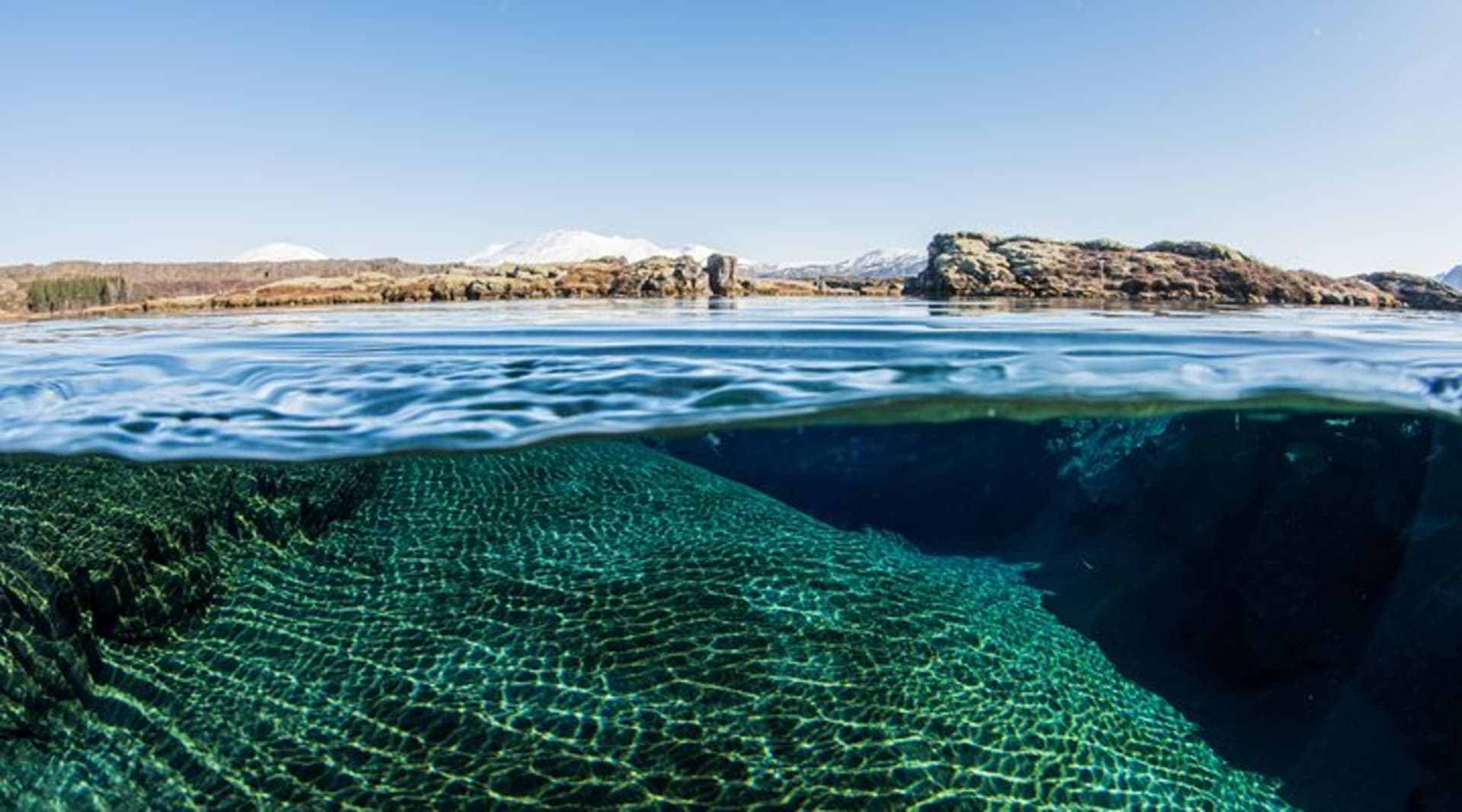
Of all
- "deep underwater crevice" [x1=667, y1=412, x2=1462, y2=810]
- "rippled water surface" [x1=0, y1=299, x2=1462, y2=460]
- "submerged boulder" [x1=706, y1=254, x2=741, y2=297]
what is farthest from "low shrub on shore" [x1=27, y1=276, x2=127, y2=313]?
"deep underwater crevice" [x1=667, y1=412, x2=1462, y2=810]

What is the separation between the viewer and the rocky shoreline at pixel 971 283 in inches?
1234

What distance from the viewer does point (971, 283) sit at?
36281mm

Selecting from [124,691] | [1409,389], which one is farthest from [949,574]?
[124,691]

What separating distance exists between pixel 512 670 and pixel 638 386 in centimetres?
347

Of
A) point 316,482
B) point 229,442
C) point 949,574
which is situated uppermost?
point 229,442

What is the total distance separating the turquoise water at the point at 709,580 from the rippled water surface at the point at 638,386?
64 mm

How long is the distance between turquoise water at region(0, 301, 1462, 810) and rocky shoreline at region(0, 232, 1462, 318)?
19.5 metres

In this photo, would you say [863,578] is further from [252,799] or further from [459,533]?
[252,799]

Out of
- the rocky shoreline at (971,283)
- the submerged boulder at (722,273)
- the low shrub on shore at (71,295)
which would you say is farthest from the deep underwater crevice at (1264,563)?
the low shrub on shore at (71,295)

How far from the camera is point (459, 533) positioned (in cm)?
807

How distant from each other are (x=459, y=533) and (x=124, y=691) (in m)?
3.06

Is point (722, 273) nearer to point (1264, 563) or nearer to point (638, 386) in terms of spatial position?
point (638, 386)

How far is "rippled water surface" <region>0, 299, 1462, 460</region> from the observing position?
8109 mm

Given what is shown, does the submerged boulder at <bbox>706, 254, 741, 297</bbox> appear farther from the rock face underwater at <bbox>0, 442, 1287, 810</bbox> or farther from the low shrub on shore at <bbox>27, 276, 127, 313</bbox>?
the low shrub on shore at <bbox>27, 276, 127, 313</bbox>
